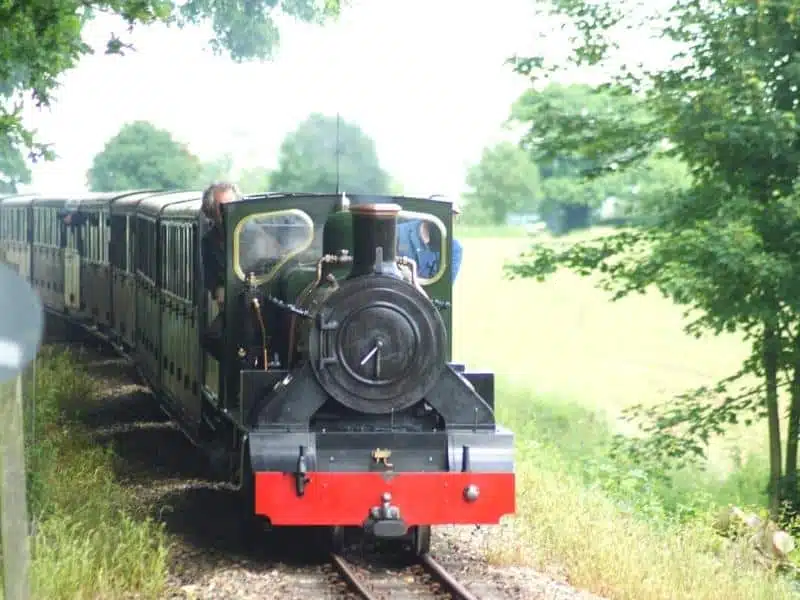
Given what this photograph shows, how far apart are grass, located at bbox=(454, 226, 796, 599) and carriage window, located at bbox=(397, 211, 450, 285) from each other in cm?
176

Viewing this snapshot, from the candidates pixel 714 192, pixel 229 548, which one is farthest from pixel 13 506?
pixel 714 192

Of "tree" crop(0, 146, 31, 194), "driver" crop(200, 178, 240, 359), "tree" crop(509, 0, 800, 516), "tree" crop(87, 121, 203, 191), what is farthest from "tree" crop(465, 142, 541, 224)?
"tree" crop(0, 146, 31, 194)

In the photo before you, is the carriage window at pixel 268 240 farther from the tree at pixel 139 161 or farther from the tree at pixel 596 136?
the tree at pixel 139 161

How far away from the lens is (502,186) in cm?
2555

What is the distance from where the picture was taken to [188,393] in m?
11.4

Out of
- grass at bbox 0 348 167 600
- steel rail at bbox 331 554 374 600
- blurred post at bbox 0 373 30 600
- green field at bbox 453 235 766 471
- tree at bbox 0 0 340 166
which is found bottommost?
green field at bbox 453 235 766 471

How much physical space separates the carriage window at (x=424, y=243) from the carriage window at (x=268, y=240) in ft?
1.92

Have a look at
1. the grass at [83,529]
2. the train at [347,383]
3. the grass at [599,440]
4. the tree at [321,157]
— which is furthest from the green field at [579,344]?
the train at [347,383]

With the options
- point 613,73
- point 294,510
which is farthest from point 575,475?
point 294,510

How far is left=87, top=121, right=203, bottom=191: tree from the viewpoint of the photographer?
35.4m

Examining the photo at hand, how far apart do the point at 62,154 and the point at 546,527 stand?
6165 millimetres

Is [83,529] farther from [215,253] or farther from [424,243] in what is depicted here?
[424,243]

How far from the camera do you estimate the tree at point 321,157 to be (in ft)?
71.6

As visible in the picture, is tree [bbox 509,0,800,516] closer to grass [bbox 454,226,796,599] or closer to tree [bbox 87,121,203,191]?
grass [bbox 454,226,796,599]
